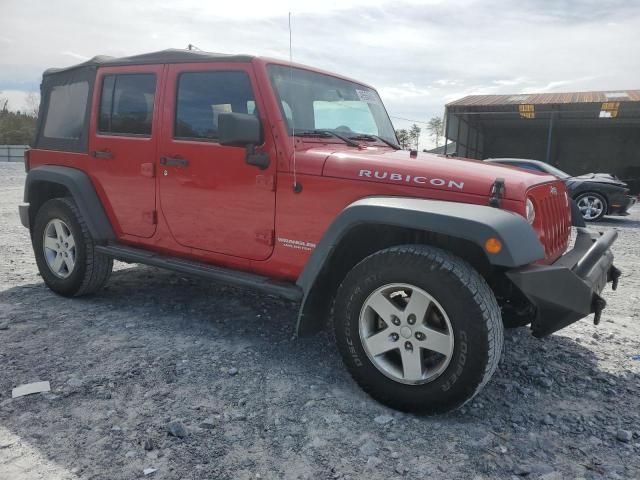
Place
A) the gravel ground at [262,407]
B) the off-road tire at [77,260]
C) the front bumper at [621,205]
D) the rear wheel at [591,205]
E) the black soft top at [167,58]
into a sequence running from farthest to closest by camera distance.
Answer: the rear wheel at [591,205]
the front bumper at [621,205]
the off-road tire at [77,260]
the black soft top at [167,58]
the gravel ground at [262,407]

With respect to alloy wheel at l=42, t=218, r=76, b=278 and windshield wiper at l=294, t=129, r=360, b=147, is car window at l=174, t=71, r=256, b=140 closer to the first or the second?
windshield wiper at l=294, t=129, r=360, b=147

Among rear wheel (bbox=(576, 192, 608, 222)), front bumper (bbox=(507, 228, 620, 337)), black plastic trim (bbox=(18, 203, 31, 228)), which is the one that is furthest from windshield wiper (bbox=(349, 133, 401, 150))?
rear wheel (bbox=(576, 192, 608, 222))

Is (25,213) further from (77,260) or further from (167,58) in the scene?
(167,58)

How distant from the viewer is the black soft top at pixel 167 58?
10.6 ft

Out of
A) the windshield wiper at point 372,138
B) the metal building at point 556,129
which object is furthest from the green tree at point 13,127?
the windshield wiper at point 372,138

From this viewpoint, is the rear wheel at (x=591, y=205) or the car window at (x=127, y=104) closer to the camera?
the car window at (x=127, y=104)

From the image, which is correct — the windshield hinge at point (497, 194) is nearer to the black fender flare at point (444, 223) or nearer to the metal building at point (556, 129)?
the black fender flare at point (444, 223)

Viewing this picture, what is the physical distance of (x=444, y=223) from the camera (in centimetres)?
233

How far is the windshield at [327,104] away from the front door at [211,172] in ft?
0.62

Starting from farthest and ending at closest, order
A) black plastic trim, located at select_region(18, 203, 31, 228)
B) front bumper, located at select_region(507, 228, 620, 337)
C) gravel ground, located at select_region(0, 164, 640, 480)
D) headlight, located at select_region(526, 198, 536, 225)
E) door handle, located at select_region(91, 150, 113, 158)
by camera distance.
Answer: black plastic trim, located at select_region(18, 203, 31, 228) → door handle, located at select_region(91, 150, 113, 158) → headlight, located at select_region(526, 198, 536, 225) → front bumper, located at select_region(507, 228, 620, 337) → gravel ground, located at select_region(0, 164, 640, 480)

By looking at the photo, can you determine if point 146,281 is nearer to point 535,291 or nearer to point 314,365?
point 314,365

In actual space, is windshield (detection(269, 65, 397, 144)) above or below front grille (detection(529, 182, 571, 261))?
above

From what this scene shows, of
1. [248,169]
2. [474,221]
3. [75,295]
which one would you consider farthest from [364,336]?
[75,295]

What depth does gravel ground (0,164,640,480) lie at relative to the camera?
7.11 feet
